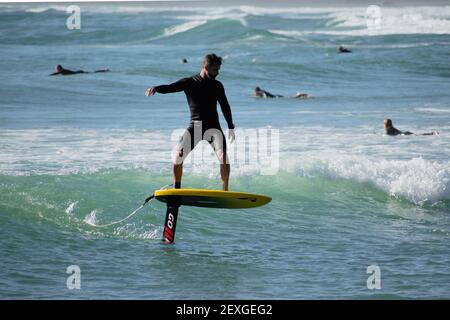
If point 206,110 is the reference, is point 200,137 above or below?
below

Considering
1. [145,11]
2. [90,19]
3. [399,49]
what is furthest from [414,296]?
[145,11]

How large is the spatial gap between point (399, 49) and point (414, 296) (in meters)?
17.2

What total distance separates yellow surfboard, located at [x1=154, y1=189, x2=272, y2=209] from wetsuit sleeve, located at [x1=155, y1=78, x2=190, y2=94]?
34.5 inches

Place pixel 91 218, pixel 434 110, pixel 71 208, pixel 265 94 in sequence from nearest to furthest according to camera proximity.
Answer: pixel 91 218
pixel 71 208
pixel 434 110
pixel 265 94

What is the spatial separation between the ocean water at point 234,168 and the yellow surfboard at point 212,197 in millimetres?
505

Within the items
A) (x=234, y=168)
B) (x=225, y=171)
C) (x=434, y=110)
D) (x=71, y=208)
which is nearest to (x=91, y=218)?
(x=71, y=208)

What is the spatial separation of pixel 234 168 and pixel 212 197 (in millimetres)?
4273

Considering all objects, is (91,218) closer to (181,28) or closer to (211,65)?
(211,65)

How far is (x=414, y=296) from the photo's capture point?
6109 mm

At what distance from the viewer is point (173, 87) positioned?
21.6ft

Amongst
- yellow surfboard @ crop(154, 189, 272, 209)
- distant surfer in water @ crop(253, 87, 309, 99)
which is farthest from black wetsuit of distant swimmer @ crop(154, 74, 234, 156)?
distant surfer in water @ crop(253, 87, 309, 99)

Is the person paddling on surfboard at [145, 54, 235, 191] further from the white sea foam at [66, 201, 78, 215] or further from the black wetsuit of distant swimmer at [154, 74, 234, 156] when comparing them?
the white sea foam at [66, 201, 78, 215]

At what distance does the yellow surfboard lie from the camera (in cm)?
685

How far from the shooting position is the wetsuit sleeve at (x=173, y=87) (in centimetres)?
654
